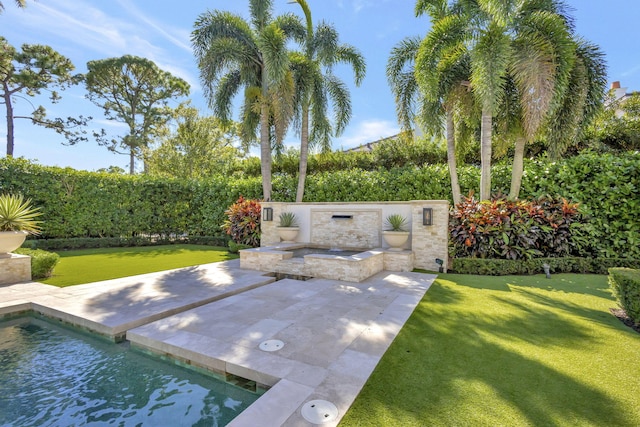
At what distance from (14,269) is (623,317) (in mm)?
12852

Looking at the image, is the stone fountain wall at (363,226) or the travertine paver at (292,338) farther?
the stone fountain wall at (363,226)

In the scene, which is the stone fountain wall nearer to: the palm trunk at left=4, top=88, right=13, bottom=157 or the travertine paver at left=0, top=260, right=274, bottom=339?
the travertine paver at left=0, top=260, right=274, bottom=339

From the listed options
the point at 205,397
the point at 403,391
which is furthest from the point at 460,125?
the point at 205,397

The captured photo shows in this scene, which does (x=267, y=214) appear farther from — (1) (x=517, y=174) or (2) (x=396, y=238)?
(1) (x=517, y=174)

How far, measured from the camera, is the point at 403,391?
2.83m

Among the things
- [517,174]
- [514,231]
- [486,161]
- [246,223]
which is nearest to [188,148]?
[246,223]

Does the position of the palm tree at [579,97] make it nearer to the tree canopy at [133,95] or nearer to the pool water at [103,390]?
the pool water at [103,390]

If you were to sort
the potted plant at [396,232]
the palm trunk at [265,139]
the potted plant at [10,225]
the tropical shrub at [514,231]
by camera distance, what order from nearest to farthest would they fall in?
1. the potted plant at [10,225]
2. the tropical shrub at [514,231]
3. the potted plant at [396,232]
4. the palm trunk at [265,139]

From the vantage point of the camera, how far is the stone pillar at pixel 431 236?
27.8ft

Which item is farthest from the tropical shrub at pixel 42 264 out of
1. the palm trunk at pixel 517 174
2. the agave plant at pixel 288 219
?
the palm trunk at pixel 517 174

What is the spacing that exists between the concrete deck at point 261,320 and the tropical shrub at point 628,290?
316 cm

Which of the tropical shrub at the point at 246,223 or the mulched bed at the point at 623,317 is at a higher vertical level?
the tropical shrub at the point at 246,223

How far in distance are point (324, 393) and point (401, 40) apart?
13.2 metres

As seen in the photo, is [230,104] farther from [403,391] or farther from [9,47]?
[9,47]
